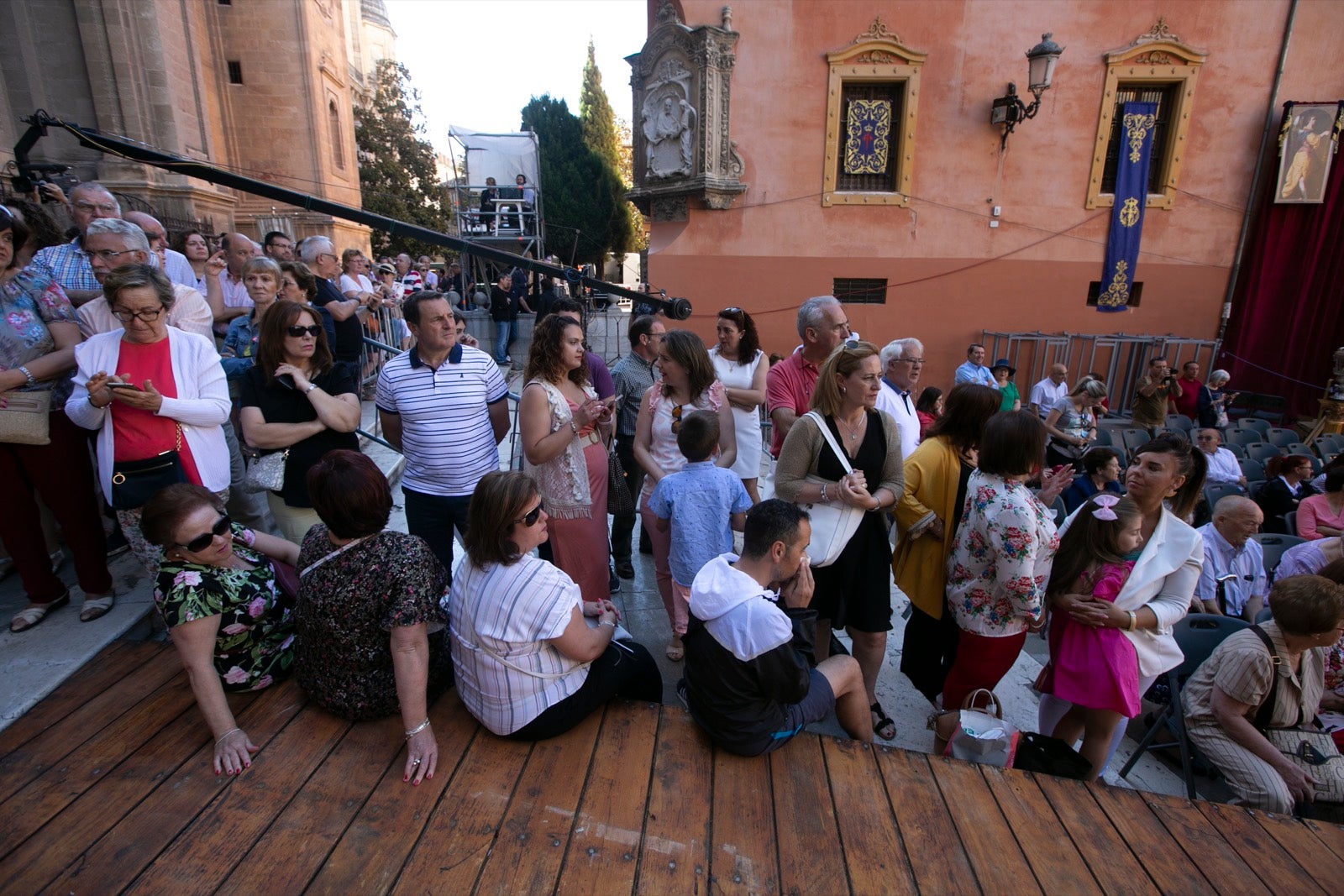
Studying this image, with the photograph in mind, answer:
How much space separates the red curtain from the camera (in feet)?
33.7

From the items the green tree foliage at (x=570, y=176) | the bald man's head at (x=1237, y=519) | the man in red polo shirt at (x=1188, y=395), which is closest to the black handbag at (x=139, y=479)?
the bald man's head at (x=1237, y=519)

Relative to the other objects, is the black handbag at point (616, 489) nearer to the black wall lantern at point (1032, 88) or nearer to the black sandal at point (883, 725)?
the black sandal at point (883, 725)

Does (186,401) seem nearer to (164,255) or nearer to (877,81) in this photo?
(164,255)

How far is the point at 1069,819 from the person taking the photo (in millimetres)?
2016

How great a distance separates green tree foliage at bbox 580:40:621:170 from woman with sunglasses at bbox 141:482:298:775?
27.5m

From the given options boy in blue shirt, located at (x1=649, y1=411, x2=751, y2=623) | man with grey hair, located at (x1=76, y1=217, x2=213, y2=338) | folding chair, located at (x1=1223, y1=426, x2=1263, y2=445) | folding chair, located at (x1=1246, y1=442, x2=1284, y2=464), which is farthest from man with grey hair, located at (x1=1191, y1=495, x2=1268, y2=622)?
man with grey hair, located at (x1=76, y1=217, x2=213, y2=338)

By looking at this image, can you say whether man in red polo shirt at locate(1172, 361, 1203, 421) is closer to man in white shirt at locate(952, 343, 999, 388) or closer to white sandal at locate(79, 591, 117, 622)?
man in white shirt at locate(952, 343, 999, 388)

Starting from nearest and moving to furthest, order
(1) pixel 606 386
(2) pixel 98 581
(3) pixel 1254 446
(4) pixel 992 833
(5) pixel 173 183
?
(4) pixel 992 833 → (2) pixel 98 581 → (1) pixel 606 386 → (3) pixel 1254 446 → (5) pixel 173 183

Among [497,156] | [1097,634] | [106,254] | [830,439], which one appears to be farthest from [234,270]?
[497,156]

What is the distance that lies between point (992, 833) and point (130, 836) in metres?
2.54

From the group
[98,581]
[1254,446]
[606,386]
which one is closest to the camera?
[98,581]

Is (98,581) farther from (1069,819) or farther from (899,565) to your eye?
(1069,819)

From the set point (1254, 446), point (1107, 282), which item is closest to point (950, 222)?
point (1107, 282)

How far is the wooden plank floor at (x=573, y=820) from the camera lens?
1.76 m
